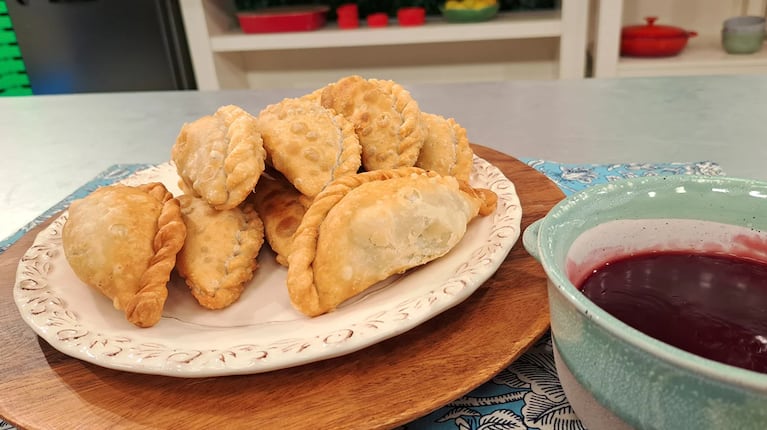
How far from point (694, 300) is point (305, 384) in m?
0.30

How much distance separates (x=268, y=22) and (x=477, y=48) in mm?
1005

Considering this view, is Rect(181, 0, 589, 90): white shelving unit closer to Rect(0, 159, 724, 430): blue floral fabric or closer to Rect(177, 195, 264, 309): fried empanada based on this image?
Rect(177, 195, 264, 309): fried empanada

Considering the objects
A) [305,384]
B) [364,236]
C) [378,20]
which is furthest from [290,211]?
[378,20]

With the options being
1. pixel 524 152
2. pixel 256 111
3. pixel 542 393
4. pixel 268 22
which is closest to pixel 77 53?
pixel 268 22

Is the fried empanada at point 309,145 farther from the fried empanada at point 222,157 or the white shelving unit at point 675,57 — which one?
the white shelving unit at point 675,57

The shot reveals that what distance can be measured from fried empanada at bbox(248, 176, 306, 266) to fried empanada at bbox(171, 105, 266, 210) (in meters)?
0.06

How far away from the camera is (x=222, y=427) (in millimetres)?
453

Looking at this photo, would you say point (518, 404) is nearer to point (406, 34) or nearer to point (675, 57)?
point (406, 34)

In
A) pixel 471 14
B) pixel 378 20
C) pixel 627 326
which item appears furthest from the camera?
pixel 378 20

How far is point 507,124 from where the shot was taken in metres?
1.38

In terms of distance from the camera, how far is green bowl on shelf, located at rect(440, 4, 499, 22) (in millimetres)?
2449

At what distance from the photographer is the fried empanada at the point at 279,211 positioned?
0.68 m

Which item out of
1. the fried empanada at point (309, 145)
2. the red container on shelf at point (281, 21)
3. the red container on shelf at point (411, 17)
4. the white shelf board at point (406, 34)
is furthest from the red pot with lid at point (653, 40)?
the fried empanada at point (309, 145)

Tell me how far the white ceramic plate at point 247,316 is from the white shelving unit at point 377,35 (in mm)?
1885
